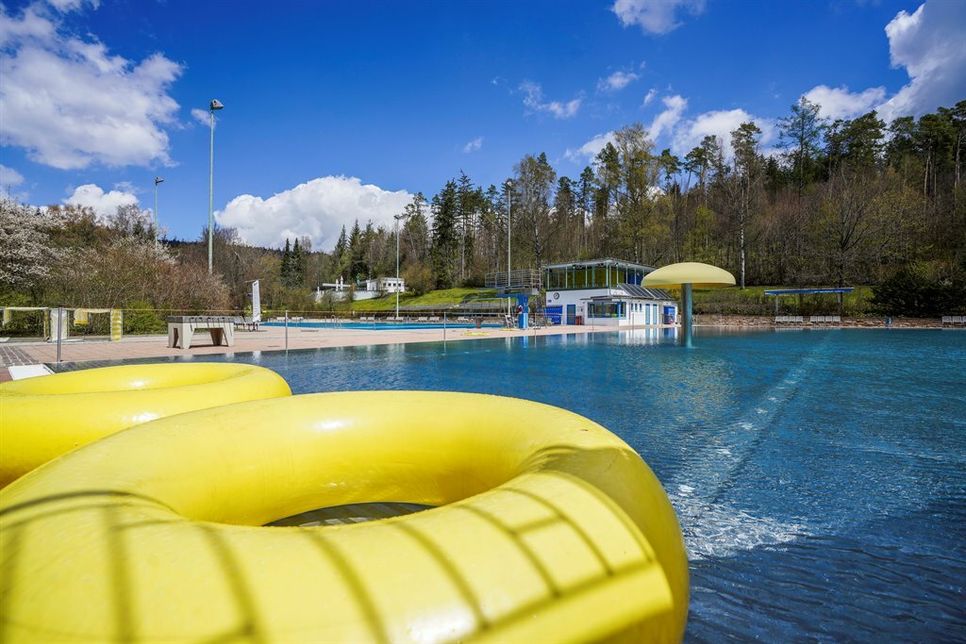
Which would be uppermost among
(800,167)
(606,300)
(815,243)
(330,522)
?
(800,167)

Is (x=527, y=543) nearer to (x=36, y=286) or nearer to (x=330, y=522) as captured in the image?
(x=330, y=522)

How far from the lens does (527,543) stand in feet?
3.51

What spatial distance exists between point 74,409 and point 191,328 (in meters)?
11.3

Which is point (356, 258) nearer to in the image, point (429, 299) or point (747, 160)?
point (429, 299)

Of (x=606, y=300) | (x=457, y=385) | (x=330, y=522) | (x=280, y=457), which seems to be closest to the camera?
(x=280, y=457)

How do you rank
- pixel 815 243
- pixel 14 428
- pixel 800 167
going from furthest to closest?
pixel 800 167, pixel 815 243, pixel 14 428

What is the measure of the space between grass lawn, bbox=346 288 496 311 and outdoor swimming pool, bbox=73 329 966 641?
37.7 metres

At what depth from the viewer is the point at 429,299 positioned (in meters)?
52.5

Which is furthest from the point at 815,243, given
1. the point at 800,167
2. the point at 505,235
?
the point at 505,235

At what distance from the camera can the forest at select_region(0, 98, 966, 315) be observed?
30906mm

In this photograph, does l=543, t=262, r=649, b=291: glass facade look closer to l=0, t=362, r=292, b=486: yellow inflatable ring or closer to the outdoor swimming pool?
the outdoor swimming pool

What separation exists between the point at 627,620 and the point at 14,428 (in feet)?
9.83

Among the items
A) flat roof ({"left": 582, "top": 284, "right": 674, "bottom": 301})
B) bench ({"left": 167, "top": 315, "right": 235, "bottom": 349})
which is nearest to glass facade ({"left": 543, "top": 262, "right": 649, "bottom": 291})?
flat roof ({"left": 582, "top": 284, "right": 674, "bottom": 301})

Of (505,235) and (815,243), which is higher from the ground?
(505,235)
